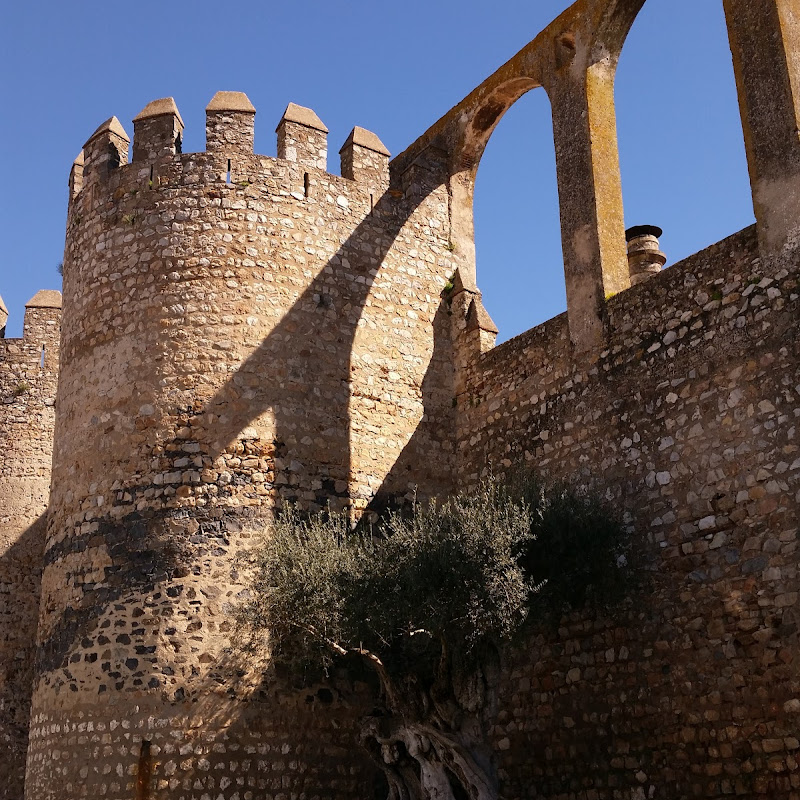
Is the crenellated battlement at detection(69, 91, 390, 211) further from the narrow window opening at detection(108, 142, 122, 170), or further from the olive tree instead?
the olive tree

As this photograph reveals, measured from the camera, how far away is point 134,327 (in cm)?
1065

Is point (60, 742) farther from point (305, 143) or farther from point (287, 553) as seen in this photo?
point (305, 143)

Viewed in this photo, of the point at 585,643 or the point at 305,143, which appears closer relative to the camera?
the point at 585,643

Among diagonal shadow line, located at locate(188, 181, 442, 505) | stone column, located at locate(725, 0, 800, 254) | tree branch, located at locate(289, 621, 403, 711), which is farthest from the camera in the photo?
diagonal shadow line, located at locate(188, 181, 442, 505)

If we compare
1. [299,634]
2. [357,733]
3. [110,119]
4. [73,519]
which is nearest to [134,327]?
[73,519]

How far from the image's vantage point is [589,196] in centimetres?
1037

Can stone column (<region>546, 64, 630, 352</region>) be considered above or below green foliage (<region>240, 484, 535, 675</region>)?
above

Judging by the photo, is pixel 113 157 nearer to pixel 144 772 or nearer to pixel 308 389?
pixel 308 389

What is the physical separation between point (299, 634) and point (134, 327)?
3.58 meters

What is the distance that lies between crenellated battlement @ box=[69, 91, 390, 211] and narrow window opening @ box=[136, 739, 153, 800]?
5.58 metres

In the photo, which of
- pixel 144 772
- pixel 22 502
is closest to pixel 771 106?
pixel 144 772

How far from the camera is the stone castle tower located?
8.29 m

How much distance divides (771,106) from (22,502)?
34.9ft

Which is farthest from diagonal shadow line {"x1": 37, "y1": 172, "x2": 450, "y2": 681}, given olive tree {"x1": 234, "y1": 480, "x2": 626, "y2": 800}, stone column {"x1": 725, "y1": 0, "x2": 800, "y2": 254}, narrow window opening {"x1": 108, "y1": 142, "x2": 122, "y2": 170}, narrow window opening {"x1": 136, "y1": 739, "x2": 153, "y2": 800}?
stone column {"x1": 725, "y1": 0, "x2": 800, "y2": 254}
